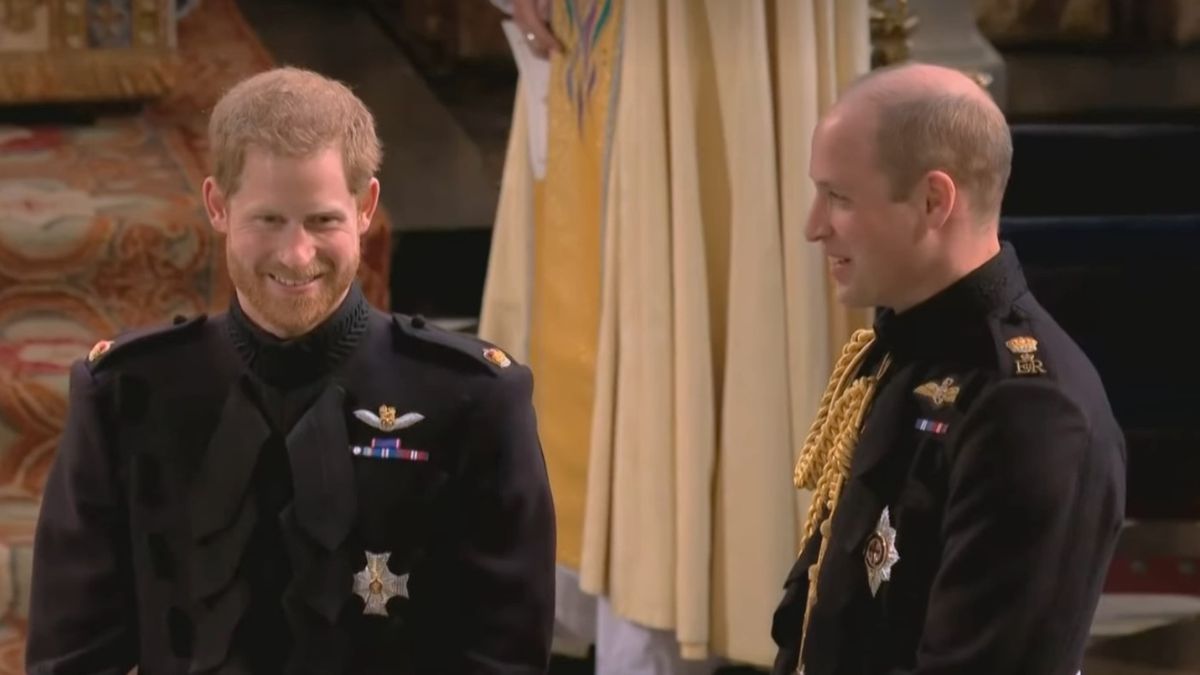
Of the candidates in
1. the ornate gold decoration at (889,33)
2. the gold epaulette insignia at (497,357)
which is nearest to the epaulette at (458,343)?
the gold epaulette insignia at (497,357)

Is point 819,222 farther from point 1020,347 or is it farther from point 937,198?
point 1020,347

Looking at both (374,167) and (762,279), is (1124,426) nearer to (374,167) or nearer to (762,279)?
(762,279)

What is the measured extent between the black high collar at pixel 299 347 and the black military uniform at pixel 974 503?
0.50 meters

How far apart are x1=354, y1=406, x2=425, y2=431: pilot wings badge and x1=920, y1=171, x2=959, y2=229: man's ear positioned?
51cm

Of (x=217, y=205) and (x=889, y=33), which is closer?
(x=217, y=205)

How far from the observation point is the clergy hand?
10.9 feet

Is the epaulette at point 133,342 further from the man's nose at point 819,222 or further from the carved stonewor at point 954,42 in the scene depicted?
the carved stonewor at point 954,42

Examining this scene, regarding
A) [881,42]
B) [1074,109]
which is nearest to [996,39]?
[1074,109]

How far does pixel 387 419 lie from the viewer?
1.88 m

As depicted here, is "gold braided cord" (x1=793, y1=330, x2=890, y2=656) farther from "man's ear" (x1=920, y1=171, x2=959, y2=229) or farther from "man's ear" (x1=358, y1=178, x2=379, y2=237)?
"man's ear" (x1=358, y1=178, x2=379, y2=237)

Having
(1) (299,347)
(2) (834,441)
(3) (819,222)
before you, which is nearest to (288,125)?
(1) (299,347)

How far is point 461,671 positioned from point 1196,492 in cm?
227

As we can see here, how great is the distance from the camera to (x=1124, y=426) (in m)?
3.61

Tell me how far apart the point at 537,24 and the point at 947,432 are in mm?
1721
